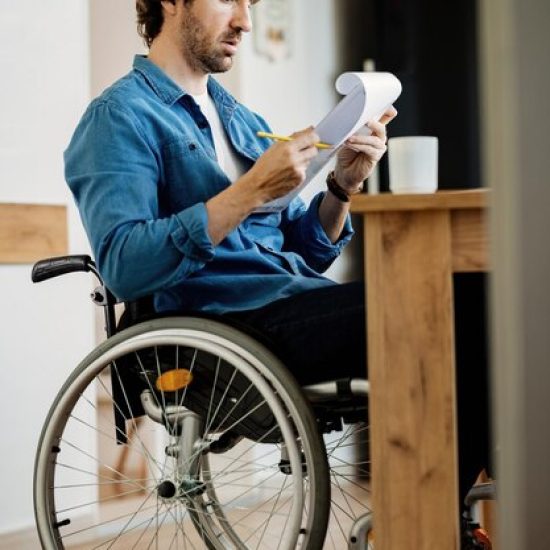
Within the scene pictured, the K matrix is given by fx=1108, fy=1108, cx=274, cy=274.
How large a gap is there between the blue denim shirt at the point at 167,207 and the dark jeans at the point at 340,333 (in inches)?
3.9

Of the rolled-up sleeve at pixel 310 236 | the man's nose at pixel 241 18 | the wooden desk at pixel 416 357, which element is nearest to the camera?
the wooden desk at pixel 416 357

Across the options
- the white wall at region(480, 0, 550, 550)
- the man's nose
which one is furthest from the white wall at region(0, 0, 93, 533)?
the white wall at region(480, 0, 550, 550)

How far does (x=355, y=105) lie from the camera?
5.45ft

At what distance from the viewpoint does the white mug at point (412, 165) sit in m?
1.50

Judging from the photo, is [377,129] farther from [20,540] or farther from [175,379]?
[20,540]

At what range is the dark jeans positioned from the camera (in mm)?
1597

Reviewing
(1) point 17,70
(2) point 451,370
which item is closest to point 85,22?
(1) point 17,70

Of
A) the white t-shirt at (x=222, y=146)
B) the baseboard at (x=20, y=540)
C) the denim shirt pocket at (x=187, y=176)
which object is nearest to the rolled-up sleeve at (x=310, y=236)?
the white t-shirt at (x=222, y=146)

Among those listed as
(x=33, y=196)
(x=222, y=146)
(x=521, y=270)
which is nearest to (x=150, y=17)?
(x=222, y=146)

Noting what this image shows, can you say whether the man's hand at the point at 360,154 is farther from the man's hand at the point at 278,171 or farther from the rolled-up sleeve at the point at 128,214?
the rolled-up sleeve at the point at 128,214

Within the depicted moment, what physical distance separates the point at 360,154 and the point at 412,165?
0.35 metres

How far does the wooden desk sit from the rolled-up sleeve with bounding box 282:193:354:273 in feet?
1.90

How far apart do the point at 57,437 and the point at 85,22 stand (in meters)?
1.44

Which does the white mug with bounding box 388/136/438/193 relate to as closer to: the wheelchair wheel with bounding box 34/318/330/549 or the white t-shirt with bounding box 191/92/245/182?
the wheelchair wheel with bounding box 34/318/330/549
